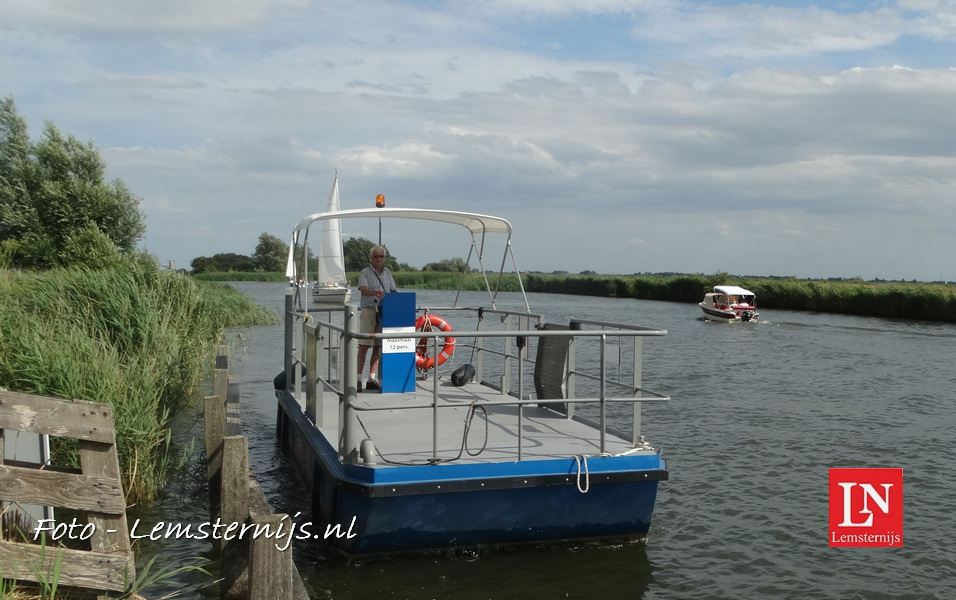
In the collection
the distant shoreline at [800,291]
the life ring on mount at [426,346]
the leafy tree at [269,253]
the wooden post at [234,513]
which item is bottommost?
the wooden post at [234,513]

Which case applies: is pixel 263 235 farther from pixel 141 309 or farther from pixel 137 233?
pixel 141 309

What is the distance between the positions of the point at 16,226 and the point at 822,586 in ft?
109

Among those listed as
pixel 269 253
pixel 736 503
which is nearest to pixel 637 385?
pixel 736 503

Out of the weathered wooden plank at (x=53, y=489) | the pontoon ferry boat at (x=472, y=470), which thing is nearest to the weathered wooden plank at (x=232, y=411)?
the pontoon ferry boat at (x=472, y=470)

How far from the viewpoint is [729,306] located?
40656 mm

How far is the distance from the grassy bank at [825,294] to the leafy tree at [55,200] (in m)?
38.3

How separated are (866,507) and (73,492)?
8550 millimetres

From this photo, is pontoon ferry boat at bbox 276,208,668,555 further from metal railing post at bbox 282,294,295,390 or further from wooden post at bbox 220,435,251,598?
metal railing post at bbox 282,294,295,390

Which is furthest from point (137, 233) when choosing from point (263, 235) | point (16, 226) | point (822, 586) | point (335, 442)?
point (263, 235)

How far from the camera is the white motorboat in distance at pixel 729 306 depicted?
3978 cm

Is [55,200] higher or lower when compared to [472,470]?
higher

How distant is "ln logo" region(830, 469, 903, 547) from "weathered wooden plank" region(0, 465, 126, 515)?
22.4ft

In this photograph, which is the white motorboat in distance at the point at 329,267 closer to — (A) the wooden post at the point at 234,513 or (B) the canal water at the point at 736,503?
(B) the canal water at the point at 736,503

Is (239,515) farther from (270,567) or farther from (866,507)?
(866,507)
